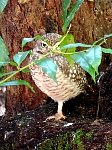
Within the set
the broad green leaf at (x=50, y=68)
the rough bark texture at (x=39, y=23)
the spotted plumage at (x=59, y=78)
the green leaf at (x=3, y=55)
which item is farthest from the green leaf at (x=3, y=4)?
the rough bark texture at (x=39, y=23)

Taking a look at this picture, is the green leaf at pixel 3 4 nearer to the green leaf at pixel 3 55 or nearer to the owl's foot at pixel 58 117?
the green leaf at pixel 3 55

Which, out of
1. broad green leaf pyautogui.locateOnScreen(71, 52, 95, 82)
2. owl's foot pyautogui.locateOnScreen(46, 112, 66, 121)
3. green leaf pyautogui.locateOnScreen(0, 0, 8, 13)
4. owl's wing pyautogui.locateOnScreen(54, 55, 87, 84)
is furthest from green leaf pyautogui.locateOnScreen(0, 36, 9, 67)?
owl's foot pyautogui.locateOnScreen(46, 112, 66, 121)

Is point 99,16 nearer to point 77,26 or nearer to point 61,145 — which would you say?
point 77,26

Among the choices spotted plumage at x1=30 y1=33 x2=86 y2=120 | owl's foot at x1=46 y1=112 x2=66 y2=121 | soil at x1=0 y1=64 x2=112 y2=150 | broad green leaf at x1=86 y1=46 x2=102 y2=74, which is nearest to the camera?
broad green leaf at x1=86 y1=46 x2=102 y2=74

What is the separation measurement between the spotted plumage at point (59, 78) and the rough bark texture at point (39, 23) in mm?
423

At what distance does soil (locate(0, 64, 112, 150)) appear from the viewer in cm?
298

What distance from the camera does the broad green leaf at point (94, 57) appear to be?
121 centimetres

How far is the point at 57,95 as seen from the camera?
3377mm

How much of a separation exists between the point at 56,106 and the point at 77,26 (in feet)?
2.42

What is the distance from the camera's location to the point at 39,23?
11.8 feet

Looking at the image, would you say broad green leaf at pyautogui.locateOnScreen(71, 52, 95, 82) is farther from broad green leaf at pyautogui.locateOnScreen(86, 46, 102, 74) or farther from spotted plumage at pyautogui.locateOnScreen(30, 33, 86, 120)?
spotted plumage at pyautogui.locateOnScreen(30, 33, 86, 120)

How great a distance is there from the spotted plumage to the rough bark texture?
1.39 feet

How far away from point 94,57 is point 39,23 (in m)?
2.42

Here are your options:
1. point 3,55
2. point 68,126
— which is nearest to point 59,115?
point 68,126
